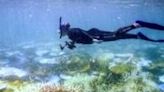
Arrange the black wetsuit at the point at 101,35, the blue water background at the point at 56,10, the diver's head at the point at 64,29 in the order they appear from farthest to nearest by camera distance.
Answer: the blue water background at the point at 56,10
the diver's head at the point at 64,29
the black wetsuit at the point at 101,35

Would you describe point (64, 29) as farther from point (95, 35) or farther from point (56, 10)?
point (56, 10)

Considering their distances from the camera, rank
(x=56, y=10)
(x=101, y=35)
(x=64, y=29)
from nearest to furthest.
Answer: (x=101, y=35) < (x=64, y=29) < (x=56, y=10)

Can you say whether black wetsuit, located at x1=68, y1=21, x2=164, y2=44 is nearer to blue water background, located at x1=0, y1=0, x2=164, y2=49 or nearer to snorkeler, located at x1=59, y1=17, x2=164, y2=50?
snorkeler, located at x1=59, y1=17, x2=164, y2=50

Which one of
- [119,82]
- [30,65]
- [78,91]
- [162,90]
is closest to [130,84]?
[119,82]

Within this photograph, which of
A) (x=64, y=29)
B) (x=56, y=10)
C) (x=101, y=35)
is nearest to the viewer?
(x=101, y=35)

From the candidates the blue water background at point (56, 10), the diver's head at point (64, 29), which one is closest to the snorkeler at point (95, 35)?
the diver's head at point (64, 29)

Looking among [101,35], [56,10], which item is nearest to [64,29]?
[101,35]

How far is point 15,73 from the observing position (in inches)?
579

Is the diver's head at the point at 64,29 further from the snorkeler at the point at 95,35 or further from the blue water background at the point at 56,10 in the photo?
the blue water background at the point at 56,10

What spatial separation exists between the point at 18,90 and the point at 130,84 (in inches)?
176

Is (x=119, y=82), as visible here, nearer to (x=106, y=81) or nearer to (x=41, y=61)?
(x=106, y=81)

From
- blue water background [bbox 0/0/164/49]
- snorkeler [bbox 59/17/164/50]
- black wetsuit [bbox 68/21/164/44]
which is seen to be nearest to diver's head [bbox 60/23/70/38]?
snorkeler [bbox 59/17/164/50]

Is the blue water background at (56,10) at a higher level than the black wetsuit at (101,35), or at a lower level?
lower

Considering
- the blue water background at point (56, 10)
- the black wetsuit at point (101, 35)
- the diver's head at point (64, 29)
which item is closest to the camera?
the black wetsuit at point (101, 35)
